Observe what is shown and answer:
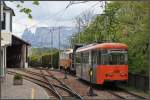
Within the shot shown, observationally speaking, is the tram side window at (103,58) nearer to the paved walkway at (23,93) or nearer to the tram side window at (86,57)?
the tram side window at (86,57)

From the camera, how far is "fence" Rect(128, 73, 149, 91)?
96.8 feet

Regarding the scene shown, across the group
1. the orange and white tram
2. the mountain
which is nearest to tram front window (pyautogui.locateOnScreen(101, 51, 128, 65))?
the orange and white tram

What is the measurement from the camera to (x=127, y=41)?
33812mm

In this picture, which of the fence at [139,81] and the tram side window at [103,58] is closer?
the fence at [139,81]

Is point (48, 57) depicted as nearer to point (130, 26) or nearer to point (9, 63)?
point (9, 63)

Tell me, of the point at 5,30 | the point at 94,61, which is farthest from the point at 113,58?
the point at 5,30

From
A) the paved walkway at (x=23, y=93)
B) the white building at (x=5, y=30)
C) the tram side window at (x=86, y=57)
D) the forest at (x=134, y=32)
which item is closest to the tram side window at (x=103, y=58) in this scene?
the forest at (x=134, y=32)

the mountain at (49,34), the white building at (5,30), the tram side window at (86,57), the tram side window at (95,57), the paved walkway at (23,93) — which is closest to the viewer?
the paved walkway at (23,93)

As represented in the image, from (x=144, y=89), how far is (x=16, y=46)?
50.5m

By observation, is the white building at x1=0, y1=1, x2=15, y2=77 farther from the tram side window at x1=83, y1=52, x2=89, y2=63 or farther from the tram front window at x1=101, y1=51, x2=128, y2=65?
the tram front window at x1=101, y1=51, x2=128, y2=65

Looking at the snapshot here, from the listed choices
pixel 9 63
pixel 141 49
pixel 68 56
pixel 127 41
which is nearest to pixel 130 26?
pixel 127 41

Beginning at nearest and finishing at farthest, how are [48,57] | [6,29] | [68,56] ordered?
[6,29], [68,56], [48,57]

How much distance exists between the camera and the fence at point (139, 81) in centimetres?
2950

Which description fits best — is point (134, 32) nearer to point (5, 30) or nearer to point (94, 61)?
point (94, 61)
